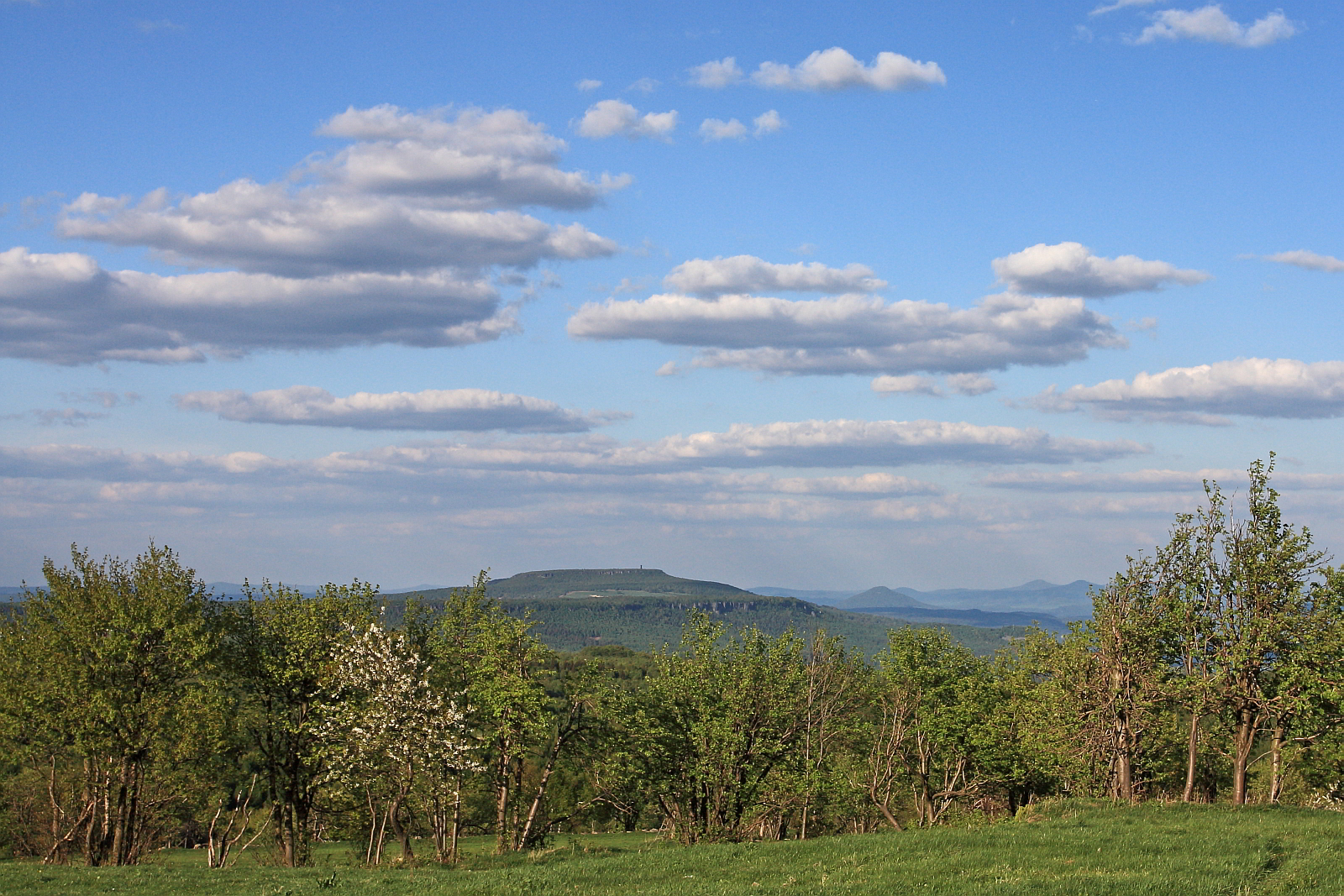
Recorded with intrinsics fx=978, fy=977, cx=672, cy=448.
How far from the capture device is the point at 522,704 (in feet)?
Answer: 149

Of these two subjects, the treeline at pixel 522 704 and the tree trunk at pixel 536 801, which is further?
the tree trunk at pixel 536 801

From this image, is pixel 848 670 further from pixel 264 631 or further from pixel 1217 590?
pixel 264 631

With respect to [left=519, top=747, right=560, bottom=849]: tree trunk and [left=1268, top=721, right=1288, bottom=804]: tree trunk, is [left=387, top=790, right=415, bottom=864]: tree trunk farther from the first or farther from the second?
[left=1268, top=721, right=1288, bottom=804]: tree trunk

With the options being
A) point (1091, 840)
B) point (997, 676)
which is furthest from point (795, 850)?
point (997, 676)

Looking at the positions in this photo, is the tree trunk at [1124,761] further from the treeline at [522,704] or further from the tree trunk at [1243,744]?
the tree trunk at [1243,744]

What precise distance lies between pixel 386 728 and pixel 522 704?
7.09 metres

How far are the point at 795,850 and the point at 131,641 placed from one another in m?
32.0

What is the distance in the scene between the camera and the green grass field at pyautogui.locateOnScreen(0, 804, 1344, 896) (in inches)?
879

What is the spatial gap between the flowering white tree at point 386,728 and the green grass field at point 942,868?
553 cm

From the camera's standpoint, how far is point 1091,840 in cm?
2742

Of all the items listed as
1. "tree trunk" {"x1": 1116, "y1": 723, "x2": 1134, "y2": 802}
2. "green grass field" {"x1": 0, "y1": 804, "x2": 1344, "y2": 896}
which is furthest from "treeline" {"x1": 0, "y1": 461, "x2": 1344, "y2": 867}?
"green grass field" {"x1": 0, "y1": 804, "x2": 1344, "y2": 896}

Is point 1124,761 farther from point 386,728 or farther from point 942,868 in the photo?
point 386,728

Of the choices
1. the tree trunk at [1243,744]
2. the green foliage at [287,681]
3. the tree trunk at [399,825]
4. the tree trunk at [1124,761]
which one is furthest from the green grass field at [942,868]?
the green foliage at [287,681]

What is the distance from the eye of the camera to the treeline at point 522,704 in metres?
41.2
